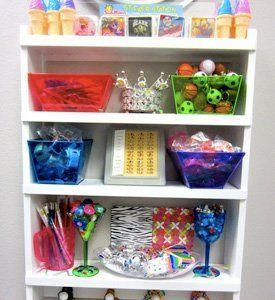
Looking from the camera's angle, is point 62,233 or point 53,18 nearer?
point 53,18

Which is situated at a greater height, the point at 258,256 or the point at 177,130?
the point at 177,130

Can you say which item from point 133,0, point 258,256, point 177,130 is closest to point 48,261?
point 177,130

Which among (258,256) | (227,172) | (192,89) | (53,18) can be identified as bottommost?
(258,256)

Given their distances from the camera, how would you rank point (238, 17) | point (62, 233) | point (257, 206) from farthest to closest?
point (257, 206)
point (62, 233)
point (238, 17)

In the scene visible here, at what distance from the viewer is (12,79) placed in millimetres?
1008

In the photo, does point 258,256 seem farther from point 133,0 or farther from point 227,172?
point 133,0

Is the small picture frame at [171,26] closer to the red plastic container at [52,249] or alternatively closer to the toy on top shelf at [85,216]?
the toy on top shelf at [85,216]

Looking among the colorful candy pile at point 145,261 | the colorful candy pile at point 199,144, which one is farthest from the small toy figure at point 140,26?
the colorful candy pile at point 145,261

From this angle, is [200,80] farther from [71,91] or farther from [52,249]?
[52,249]

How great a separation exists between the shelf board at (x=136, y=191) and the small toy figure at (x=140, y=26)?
0.43 m

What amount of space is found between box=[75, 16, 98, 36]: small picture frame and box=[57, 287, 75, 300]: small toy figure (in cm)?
79

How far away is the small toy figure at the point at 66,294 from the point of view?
97cm

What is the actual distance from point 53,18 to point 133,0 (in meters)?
0.28

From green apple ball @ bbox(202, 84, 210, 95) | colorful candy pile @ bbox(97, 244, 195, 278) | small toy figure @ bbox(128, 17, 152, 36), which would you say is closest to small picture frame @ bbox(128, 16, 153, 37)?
small toy figure @ bbox(128, 17, 152, 36)
